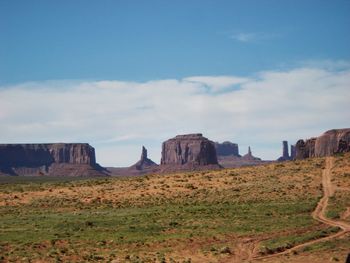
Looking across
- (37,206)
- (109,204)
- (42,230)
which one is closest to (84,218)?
(42,230)

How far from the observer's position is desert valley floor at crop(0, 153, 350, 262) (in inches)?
1196

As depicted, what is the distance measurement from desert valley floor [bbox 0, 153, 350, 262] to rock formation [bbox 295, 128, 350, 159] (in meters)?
33.8

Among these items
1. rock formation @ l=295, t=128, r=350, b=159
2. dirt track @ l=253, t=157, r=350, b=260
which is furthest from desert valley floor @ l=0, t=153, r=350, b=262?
rock formation @ l=295, t=128, r=350, b=159

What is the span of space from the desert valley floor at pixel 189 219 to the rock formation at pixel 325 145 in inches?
1330

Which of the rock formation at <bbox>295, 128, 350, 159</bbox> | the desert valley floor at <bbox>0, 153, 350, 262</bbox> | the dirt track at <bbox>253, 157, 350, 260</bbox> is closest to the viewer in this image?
the desert valley floor at <bbox>0, 153, 350, 262</bbox>

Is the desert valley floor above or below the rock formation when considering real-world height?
below

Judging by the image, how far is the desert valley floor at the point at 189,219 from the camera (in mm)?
30375

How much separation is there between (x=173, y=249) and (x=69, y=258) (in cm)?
761

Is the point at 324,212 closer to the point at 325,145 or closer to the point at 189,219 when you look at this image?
the point at 189,219

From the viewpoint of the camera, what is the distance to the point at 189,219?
4284 cm

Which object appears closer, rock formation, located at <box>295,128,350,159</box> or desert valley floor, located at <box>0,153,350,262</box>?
desert valley floor, located at <box>0,153,350,262</box>

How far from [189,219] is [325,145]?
11298 cm

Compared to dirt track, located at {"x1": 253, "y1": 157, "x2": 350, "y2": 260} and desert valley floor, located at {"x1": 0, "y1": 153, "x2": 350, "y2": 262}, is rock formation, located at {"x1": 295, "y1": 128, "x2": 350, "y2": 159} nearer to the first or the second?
desert valley floor, located at {"x1": 0, "y1": 153, "x2": 350, "y2": 262}

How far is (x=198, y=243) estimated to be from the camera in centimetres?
3378
